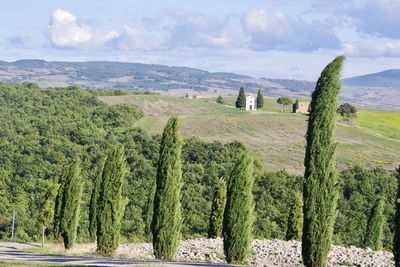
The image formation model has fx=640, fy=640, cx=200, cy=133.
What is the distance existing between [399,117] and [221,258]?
11113 centimetres

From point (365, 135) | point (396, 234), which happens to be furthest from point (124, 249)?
point (365, 135)

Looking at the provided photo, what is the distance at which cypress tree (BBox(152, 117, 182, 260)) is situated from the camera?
29.9 metres

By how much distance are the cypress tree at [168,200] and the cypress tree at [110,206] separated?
280cm

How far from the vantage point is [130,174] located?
72.2 meters

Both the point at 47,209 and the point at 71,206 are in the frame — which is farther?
the point at 47,209

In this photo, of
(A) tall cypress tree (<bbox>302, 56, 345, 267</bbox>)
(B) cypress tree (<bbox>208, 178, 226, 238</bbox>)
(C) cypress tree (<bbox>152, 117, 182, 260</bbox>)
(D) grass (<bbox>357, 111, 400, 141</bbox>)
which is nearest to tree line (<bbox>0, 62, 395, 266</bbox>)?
(B) cypress tree (<bbox>208, 178, 226, 238</bbox>)

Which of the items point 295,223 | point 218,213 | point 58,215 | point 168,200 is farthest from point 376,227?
point 58,215

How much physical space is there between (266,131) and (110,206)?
72.1 metres

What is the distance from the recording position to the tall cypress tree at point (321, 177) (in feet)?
84.5

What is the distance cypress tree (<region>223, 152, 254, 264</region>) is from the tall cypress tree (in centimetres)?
439

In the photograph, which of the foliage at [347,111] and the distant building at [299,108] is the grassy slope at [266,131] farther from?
the distant building at [299,108]

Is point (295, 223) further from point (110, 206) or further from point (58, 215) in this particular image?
point (110, 206)

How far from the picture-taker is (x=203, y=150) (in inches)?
3145

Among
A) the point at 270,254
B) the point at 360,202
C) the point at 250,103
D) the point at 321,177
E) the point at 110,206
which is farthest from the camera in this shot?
the point at 250,103
